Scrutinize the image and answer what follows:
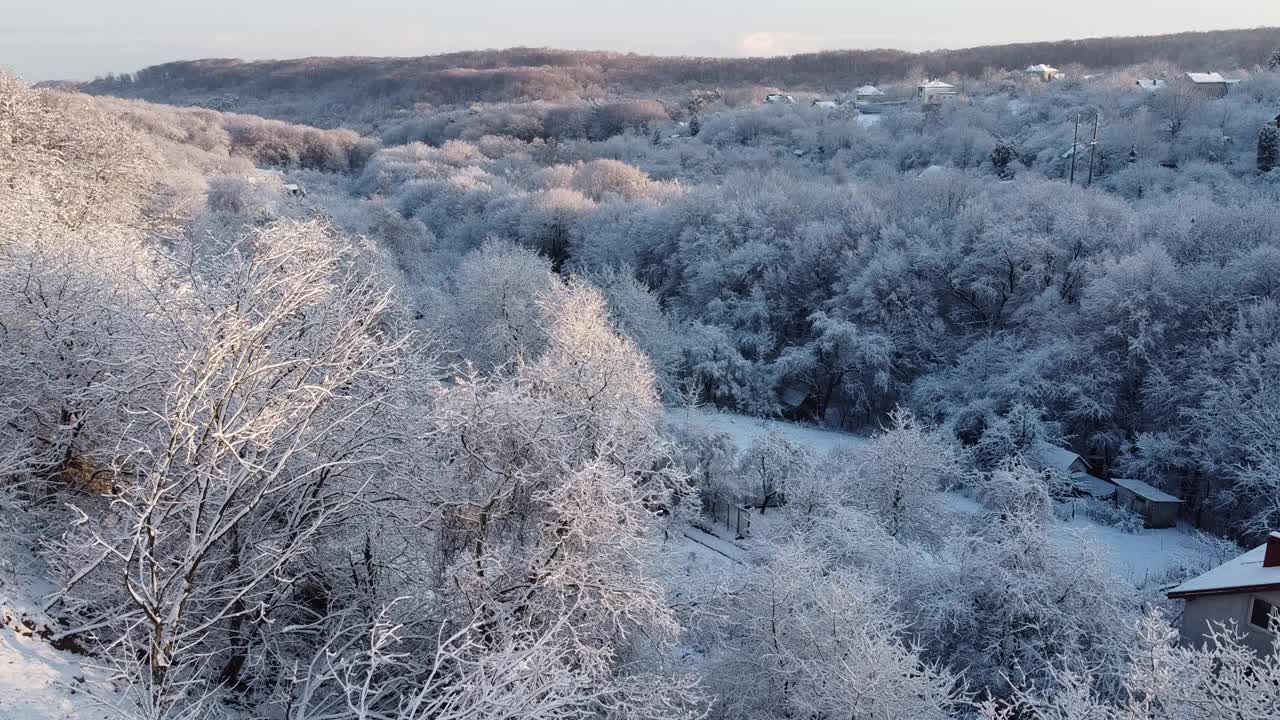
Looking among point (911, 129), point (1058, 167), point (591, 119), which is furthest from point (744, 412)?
point (591, 119)

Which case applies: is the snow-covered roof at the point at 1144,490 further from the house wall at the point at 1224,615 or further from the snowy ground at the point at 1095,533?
the house wall at the point at 1224,615

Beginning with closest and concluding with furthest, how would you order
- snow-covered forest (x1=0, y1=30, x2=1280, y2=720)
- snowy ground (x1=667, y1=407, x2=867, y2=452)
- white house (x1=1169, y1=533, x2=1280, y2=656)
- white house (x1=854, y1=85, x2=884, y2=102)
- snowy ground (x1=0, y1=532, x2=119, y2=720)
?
snowy ground (x1=0, y1=532, x2=119, y2=720), snow-covered forest (x1=0, y1=30, x2=1280, y2=720), white house (x1=1169, y1=533, x2=1280, y2=656), snowy ground (x1=667, y1=407, x2=867, y2=452), white house (x1=854, y1=85, x2=884, y2=102)

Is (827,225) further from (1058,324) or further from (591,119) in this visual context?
(591,119)

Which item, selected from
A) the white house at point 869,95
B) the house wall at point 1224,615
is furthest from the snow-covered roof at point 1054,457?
the white house at point 869,95

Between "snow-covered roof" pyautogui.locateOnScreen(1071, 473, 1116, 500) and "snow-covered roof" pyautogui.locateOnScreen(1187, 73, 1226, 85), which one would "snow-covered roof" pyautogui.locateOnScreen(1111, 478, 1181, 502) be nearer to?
"snow-covered roof" pyautogui.locateOnScreen(1071, 473, 1116, 500)

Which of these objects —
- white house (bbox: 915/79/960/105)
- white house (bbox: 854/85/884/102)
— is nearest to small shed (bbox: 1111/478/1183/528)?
white house (bbox: 915/79/960/105)
